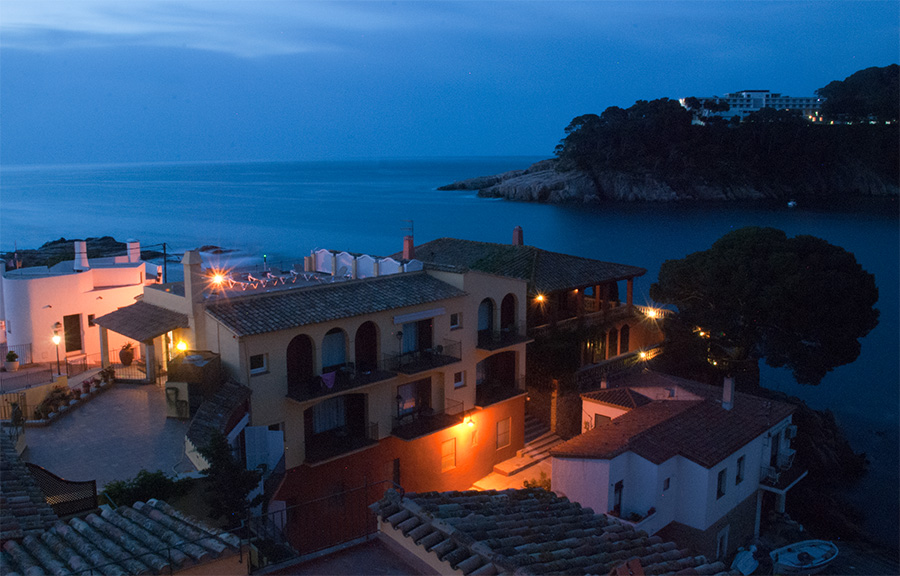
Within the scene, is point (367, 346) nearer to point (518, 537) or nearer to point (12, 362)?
point (12, 362)

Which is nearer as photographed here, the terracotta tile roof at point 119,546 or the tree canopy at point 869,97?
the terracotta tile roof at point 119,546

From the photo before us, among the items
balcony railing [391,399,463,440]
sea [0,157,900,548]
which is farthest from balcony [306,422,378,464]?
sea [0,157,900,548]

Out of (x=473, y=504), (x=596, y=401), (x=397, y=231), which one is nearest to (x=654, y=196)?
(x=397, y=231)

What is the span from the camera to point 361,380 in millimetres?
16562

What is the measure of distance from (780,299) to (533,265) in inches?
317

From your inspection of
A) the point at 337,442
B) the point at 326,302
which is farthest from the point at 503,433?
the point at 326,302

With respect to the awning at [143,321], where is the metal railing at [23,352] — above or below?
below

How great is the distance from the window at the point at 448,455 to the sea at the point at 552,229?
1396 centimetres

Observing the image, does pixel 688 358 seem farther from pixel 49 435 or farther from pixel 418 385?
pixel 49 435

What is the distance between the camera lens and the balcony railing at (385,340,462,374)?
17.6 meters

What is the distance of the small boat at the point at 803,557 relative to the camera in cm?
1792

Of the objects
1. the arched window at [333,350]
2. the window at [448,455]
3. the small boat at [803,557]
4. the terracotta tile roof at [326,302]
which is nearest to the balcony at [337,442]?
the arched window at [333,350]

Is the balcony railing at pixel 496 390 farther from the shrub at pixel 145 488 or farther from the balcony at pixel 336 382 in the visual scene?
the shrub at pixel 145 488

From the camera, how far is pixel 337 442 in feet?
54.9
